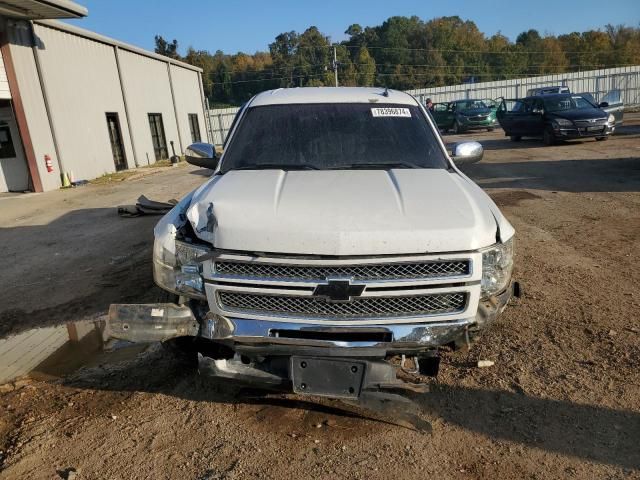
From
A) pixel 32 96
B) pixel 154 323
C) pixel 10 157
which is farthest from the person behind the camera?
pixel 10 157

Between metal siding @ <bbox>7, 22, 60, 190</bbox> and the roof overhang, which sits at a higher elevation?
the roof overhang

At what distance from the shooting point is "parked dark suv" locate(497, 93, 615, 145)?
15.8m

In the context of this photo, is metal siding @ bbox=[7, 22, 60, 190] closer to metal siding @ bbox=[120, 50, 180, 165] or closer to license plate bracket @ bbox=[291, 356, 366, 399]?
metal siding @ bbox=[120, 50, 180, 165]

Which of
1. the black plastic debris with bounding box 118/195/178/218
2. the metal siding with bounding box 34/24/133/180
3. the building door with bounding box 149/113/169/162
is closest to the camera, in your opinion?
the black plastic debris with bounding box 118/195/178/218

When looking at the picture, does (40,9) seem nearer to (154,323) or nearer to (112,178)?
(112,178)

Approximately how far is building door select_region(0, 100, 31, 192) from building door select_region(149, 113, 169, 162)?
8458mm

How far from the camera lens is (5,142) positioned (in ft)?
47.3

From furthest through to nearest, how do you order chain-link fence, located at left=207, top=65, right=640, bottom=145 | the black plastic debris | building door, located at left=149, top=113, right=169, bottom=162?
1. chain-link fence, located at left=207, top=65, right=640, bottom=145
2. building door, located at left=149, top=113, right=169, bottom=162
3. the black plastic debris

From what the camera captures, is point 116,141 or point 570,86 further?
point 570,86

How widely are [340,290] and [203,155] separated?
8.72 feet

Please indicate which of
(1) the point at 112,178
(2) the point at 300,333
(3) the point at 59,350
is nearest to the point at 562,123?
(1) the point at 112,178

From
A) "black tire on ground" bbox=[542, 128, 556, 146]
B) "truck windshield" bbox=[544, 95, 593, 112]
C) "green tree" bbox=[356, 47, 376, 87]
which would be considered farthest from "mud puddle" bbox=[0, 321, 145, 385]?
"green tree" bbox=[356, 47, 376, 87]

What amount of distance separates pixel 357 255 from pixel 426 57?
267 ft

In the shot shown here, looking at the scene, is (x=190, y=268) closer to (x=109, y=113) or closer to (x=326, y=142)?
(x=326, y=142)
